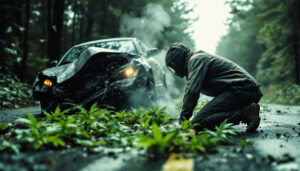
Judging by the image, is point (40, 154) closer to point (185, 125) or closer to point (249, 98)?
point (185, 125)

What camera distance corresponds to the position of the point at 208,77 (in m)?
3.72

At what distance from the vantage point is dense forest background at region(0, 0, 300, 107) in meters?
12.1

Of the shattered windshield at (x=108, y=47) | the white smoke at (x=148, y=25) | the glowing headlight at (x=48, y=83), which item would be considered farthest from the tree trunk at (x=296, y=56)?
the glowing headlight at (x=48, y=83)

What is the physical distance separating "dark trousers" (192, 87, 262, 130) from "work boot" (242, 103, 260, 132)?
0.21 ft

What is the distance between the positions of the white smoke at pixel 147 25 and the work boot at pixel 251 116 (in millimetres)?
18005

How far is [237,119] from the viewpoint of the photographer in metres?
3.56

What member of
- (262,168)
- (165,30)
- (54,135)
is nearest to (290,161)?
(262,168)

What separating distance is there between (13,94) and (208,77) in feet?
26.8

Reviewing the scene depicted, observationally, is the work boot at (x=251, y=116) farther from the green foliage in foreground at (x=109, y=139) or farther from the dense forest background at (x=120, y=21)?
the dense forest background at (x=120, y=21)

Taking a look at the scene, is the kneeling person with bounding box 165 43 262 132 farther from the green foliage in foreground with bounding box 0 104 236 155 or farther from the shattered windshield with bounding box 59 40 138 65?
the shattered windshield with bounding box 59 40 138 65

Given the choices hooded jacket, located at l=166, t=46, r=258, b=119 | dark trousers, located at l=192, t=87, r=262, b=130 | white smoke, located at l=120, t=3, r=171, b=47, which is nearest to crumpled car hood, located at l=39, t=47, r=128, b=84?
hooded jacket, located at l=166, t=46, r=258, b=119

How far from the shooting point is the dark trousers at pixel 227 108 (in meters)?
3.52

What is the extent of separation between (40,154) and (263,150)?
2.02m

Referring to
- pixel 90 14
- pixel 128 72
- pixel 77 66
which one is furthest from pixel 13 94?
pixel 90 14
